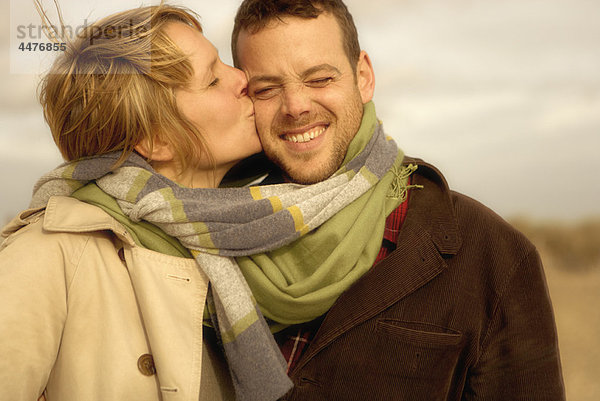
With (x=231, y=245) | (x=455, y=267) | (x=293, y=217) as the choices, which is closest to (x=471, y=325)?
(x=455, y=267)

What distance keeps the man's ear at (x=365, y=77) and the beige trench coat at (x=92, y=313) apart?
143 centimetres

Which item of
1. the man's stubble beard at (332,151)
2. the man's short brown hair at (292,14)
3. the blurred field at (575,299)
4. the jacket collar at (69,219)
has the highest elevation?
the man's short brown hair at (292,14)

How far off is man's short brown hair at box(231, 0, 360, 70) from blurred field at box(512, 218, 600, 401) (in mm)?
7207

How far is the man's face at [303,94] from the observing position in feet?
8.62

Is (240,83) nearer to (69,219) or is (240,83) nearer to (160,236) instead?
(160,236)

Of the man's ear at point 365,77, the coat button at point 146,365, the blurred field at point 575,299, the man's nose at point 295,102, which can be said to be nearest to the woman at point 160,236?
the coat button at point 146,365

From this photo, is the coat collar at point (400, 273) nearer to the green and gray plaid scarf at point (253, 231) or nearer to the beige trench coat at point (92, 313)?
the green and gray plaid scarf at point (253, 231)

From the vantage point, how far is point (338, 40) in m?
2.77

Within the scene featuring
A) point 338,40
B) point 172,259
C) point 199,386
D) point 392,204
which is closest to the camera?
point 199,386

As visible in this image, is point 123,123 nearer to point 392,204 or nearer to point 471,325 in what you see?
point 392,204

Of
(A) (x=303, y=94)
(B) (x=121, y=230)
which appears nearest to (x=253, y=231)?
(B) (x=121, y=230)

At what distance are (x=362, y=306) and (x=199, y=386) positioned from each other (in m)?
0.75

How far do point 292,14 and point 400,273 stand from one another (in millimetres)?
1393

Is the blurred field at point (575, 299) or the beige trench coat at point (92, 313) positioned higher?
the beige trench coat at point (92, 313)
